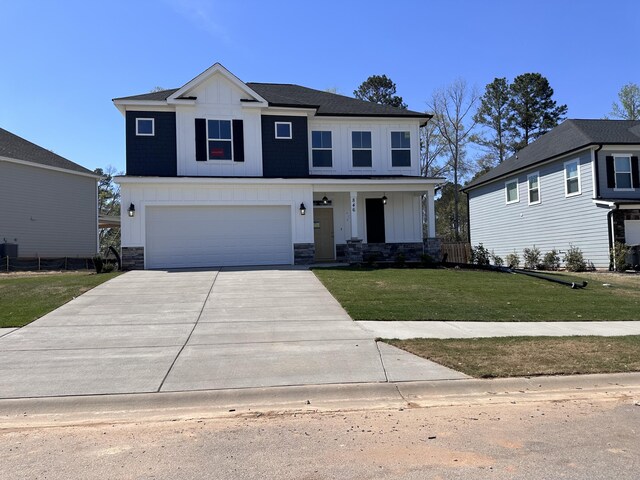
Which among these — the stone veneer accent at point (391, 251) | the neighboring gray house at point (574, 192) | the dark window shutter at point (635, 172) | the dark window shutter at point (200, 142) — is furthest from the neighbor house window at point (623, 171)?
the dark window shutter at point (200, 142)

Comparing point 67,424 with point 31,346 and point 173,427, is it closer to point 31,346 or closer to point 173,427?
point 173,427

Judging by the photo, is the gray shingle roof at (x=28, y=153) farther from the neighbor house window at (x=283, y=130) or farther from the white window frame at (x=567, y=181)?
the white window frame at (x=567, y=181)

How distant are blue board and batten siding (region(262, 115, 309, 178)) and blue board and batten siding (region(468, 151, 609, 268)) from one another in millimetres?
12109

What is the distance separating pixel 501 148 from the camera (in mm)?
42031

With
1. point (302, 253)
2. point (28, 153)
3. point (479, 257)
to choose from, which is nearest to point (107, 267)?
point (302, 253)

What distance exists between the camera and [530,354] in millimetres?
6629

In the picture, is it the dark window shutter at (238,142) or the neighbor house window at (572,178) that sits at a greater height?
the dark window shutter at (238,142)

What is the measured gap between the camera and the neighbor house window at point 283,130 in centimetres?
1881

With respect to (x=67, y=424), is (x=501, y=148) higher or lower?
higher

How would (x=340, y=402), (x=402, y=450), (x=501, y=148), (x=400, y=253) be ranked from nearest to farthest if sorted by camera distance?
1. (x=402, y=450)
2. (x=340, y=402)
3. (x=400, y=253)
4. (x=501, y=148)

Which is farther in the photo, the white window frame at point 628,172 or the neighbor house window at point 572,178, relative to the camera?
the neighbor house window at point 572,178

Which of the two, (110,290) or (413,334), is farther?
(110,290)

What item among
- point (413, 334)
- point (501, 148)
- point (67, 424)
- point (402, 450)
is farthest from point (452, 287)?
point (501, 148)

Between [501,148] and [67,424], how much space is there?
141 ft
